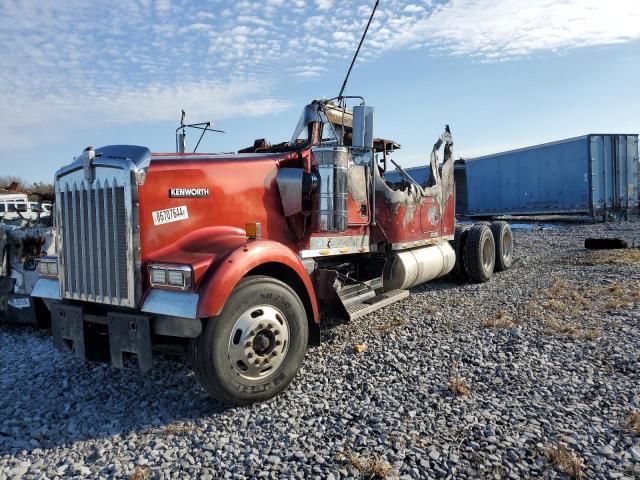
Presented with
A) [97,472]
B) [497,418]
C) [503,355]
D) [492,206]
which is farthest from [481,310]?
[492,206]

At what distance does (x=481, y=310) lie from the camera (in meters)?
6.83

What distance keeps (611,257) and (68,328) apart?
10.7m

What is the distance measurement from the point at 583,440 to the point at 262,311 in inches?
92.5

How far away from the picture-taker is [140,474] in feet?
9.76

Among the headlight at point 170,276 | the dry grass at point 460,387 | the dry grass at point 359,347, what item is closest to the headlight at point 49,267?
the headlight at point 170,276

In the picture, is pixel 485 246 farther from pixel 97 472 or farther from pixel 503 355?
pixel 97 472

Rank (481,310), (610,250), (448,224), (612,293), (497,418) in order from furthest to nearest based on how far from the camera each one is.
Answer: (610,250)
(448,224)
(612,293)
(481,310)
(497,418)

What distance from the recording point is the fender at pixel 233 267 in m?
3.57

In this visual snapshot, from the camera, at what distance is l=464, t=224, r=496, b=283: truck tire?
29.3ft

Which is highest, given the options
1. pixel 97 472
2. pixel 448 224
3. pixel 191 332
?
pixel 448 224

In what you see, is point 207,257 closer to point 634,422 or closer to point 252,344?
point 252,344

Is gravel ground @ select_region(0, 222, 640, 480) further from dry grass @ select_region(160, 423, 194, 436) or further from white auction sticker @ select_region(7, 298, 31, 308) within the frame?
white auction sticker @ select_region(7, 298, 31, 308)

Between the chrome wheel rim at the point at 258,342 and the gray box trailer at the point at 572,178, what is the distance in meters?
19.1

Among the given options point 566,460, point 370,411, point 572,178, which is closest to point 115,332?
point 370,411
